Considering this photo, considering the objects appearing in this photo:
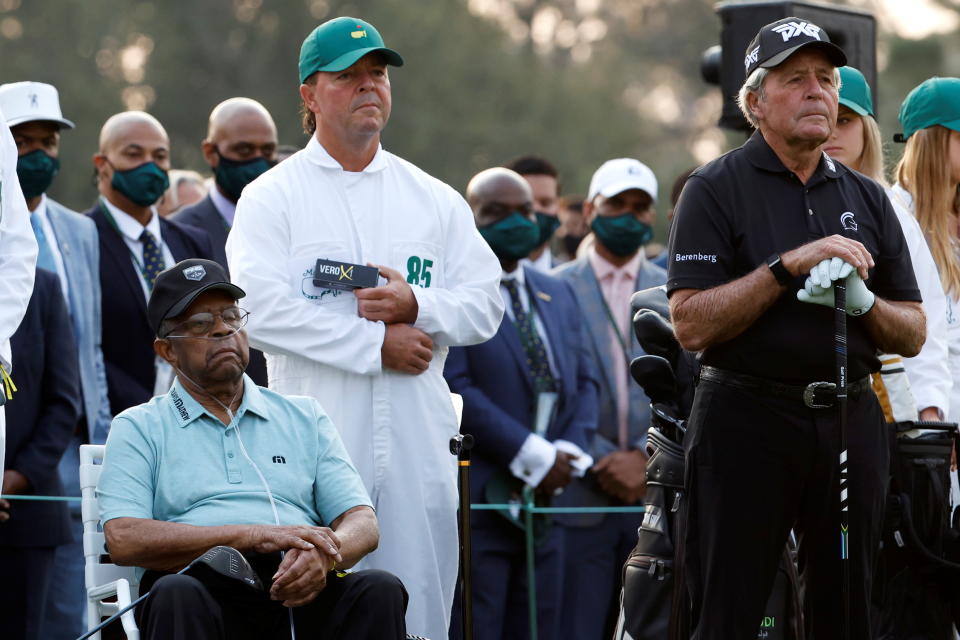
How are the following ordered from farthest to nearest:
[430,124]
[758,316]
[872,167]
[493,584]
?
[430,124] < [493,584] < [872,167] < [758,316]

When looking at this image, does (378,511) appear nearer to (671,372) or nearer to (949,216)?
(671,372)

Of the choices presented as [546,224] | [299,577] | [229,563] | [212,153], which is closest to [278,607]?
[299,577]

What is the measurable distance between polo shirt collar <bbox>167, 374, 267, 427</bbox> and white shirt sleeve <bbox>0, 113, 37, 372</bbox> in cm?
58

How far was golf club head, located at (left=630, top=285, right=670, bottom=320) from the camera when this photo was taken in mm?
6473

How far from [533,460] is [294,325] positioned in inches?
79.9

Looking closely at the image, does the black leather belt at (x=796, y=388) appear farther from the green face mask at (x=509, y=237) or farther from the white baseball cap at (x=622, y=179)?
the white baseball cap at (x=622, y=179)

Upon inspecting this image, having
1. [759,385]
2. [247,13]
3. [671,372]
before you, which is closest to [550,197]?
[671,372]

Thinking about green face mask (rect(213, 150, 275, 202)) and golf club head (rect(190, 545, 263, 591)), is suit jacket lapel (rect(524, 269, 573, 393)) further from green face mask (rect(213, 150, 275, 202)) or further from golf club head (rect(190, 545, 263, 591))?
golf club head (rect(190, 545, 263, 591))

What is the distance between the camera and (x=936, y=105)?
7012 millimetres

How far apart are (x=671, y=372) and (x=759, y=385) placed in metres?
0.96

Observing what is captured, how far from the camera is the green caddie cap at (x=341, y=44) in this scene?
21.2 ft

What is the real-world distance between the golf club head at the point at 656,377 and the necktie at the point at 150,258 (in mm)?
2623

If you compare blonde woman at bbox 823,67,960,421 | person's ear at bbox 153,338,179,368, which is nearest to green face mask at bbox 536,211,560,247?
blonde woman at bbox 823,67,960,421

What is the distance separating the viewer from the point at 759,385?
5.29 m
